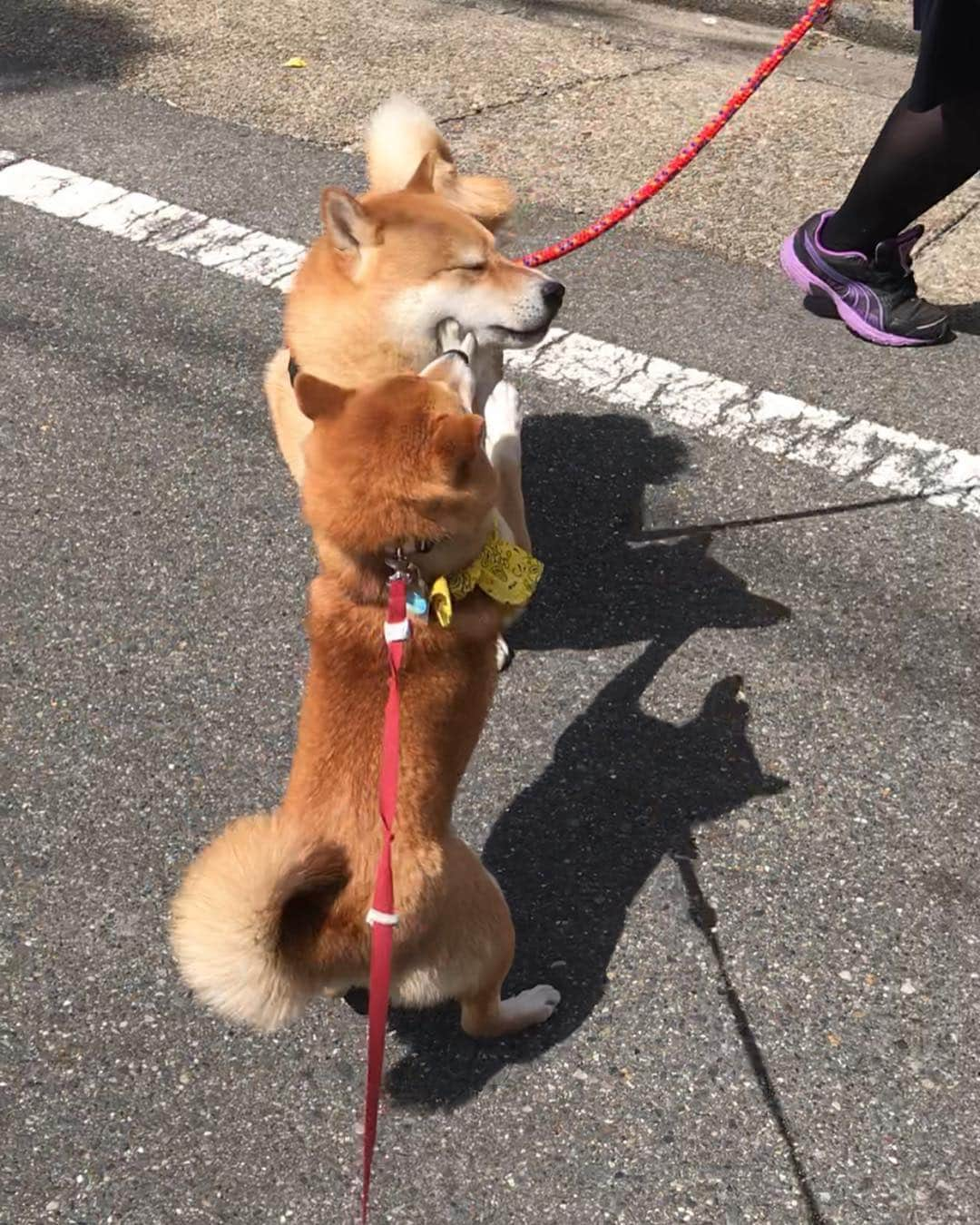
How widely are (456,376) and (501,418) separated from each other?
51 cm

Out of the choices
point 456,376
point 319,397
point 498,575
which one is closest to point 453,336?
point 456,376

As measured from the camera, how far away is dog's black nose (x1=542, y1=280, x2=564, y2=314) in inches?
122

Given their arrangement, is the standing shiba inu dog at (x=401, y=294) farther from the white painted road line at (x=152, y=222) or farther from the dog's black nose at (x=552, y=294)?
the white painted road line at (x=152, y=222)

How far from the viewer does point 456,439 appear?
221 centimetres

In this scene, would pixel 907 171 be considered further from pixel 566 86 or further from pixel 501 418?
pixel 566 86

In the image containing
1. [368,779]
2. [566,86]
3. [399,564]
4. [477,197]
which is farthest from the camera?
[566,86]

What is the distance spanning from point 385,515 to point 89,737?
1236 millimetres

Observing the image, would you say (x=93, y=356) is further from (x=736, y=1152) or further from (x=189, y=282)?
(x=736, y=1152)

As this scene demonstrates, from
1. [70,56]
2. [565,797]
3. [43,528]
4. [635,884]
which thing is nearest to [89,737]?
[43,528]

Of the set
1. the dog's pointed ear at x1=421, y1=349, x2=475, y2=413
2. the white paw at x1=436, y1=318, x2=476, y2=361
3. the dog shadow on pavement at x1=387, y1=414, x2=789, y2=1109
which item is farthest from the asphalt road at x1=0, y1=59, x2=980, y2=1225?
the dog's pointed ear at x1=421, y1=349, x2=475, y2=413

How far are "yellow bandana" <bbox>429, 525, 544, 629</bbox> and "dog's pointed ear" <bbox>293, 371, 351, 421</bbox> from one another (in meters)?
0.38

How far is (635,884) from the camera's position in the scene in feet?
8.84

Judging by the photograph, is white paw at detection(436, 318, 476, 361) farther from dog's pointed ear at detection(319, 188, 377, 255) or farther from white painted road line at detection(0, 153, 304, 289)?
white painted road line at detection(0, 153, 304, 289)

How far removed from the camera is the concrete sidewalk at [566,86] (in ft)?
16.7
